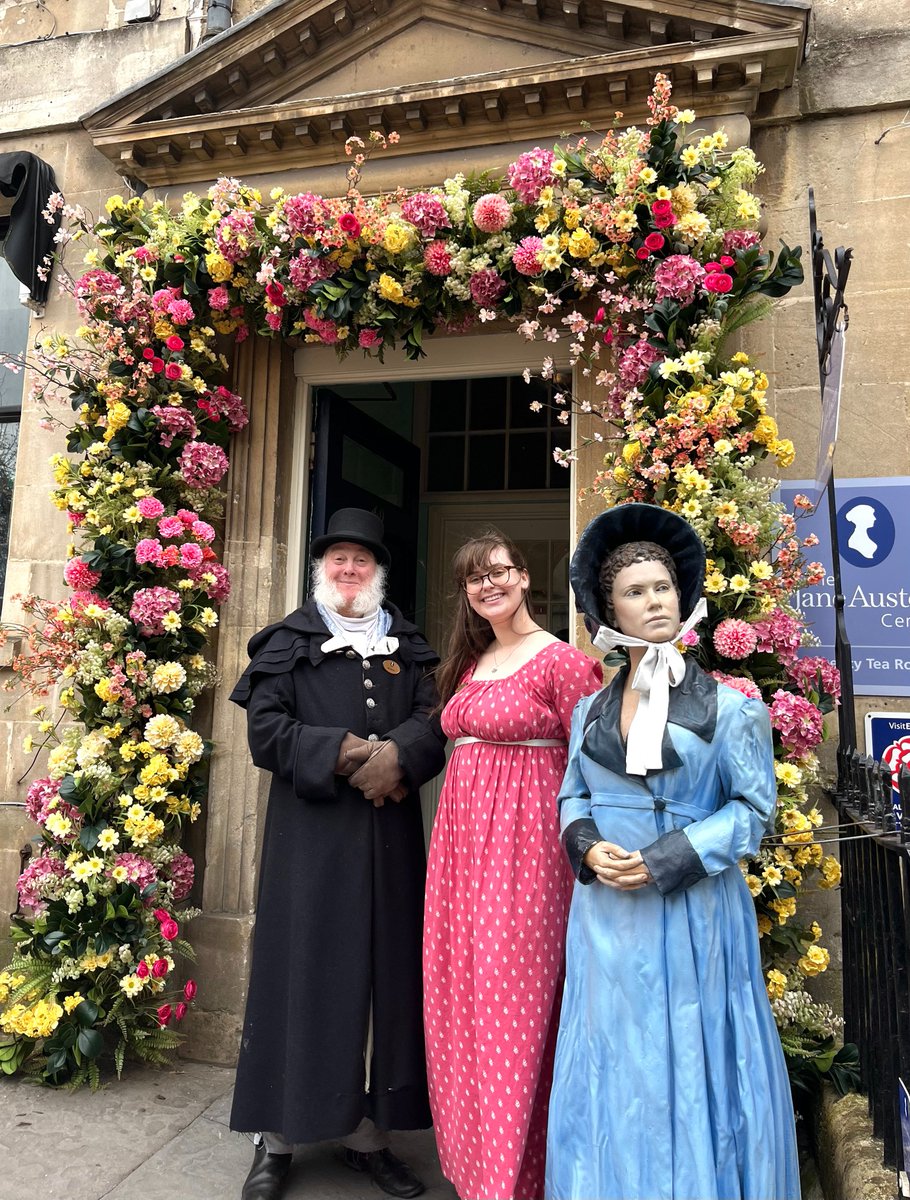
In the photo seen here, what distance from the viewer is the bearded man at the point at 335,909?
9.14 feet

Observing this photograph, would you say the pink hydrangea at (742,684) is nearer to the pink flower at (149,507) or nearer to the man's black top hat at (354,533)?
the man's black top hat at (354,533)

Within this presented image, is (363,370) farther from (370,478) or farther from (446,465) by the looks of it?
(446,465)

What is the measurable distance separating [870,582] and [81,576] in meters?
3.35

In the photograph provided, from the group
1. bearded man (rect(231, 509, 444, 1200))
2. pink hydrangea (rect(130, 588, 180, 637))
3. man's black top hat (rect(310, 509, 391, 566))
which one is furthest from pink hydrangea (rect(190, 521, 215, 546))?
bearded man (rect(231, 509, 444, 1200))

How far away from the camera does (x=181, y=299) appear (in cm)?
411

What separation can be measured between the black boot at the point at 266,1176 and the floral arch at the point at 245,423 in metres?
1.06

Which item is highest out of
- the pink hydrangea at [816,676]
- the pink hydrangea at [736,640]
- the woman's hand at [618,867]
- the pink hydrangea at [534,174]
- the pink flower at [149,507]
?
the pink hydrangea at [534,174]

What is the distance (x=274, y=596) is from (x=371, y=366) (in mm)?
1256

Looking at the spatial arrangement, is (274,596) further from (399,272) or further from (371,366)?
(399,272)

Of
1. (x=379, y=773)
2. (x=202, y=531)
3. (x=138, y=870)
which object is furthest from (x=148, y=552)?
(x=379, y=773)

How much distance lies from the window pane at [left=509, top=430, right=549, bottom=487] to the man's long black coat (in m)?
3.74

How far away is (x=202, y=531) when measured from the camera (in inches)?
161

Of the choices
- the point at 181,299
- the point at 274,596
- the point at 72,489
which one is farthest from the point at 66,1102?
the point at 181,299

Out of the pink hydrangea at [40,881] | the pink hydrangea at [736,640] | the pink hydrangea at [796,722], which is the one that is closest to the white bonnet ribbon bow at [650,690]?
the pink hydrangea at [736,640]
